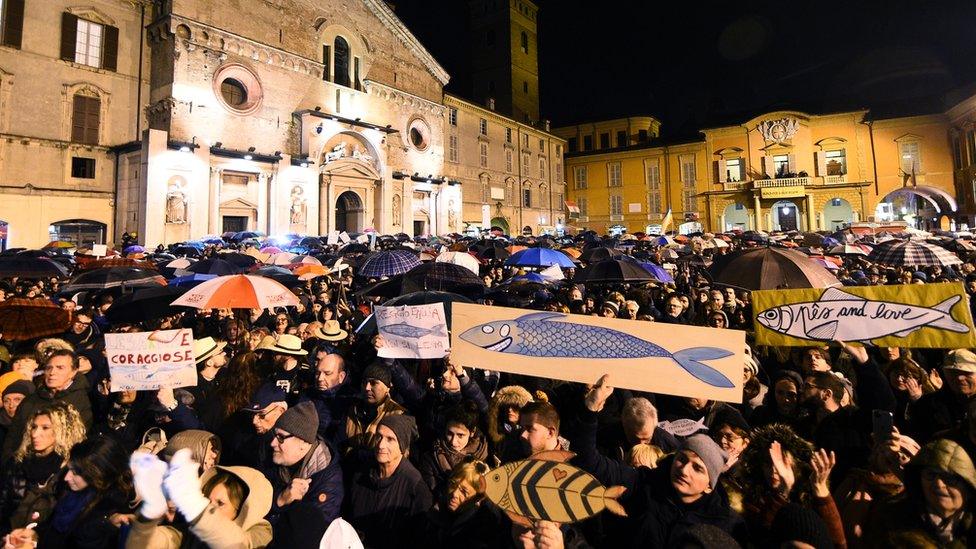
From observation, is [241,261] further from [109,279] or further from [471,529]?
[471,529]

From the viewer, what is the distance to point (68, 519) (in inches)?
123

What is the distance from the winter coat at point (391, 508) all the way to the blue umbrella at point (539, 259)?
942cm

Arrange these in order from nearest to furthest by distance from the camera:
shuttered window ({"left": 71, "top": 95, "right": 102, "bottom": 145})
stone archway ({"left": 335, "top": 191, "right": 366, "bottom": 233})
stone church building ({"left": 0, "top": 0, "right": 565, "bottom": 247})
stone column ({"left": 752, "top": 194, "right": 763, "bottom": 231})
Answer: stone church building ({"left": 0, "top": 0, "right": 565, "bottom": 247}), shuttered window ({"left": 71, "top": 95, "right": 102, "bottom": 145}), stone archway ({"left": 335, "top": 191, "right": 366, "bottom": 233}), stone column ({"left": 752, "top": 194, "right": 763, "bottom": 231})

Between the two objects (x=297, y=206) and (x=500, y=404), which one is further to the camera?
(x=297, y=206)

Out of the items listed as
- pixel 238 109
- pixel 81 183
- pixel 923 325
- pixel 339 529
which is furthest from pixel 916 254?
pixel 81 183

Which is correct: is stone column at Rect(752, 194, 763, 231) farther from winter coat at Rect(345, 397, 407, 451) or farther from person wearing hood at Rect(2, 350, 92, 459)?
person wearing hood at Rect(2, 350, 92, 459)

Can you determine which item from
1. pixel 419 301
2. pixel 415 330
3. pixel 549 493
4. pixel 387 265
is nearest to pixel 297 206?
pixel 387 265

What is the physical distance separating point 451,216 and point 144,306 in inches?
1395

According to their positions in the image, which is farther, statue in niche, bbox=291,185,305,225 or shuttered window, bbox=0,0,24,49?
statue in niche, bbox=291,185,305,225

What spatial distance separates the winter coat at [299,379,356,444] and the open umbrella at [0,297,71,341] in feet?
14.8

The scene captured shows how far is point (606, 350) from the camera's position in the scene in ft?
12.8

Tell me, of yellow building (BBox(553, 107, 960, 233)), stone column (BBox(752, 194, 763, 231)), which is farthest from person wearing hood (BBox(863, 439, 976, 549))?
stone column (BBox(752, 194, 763, 231))

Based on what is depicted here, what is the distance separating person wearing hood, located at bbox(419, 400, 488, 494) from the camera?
12.4ft

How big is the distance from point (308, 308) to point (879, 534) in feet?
34.5
